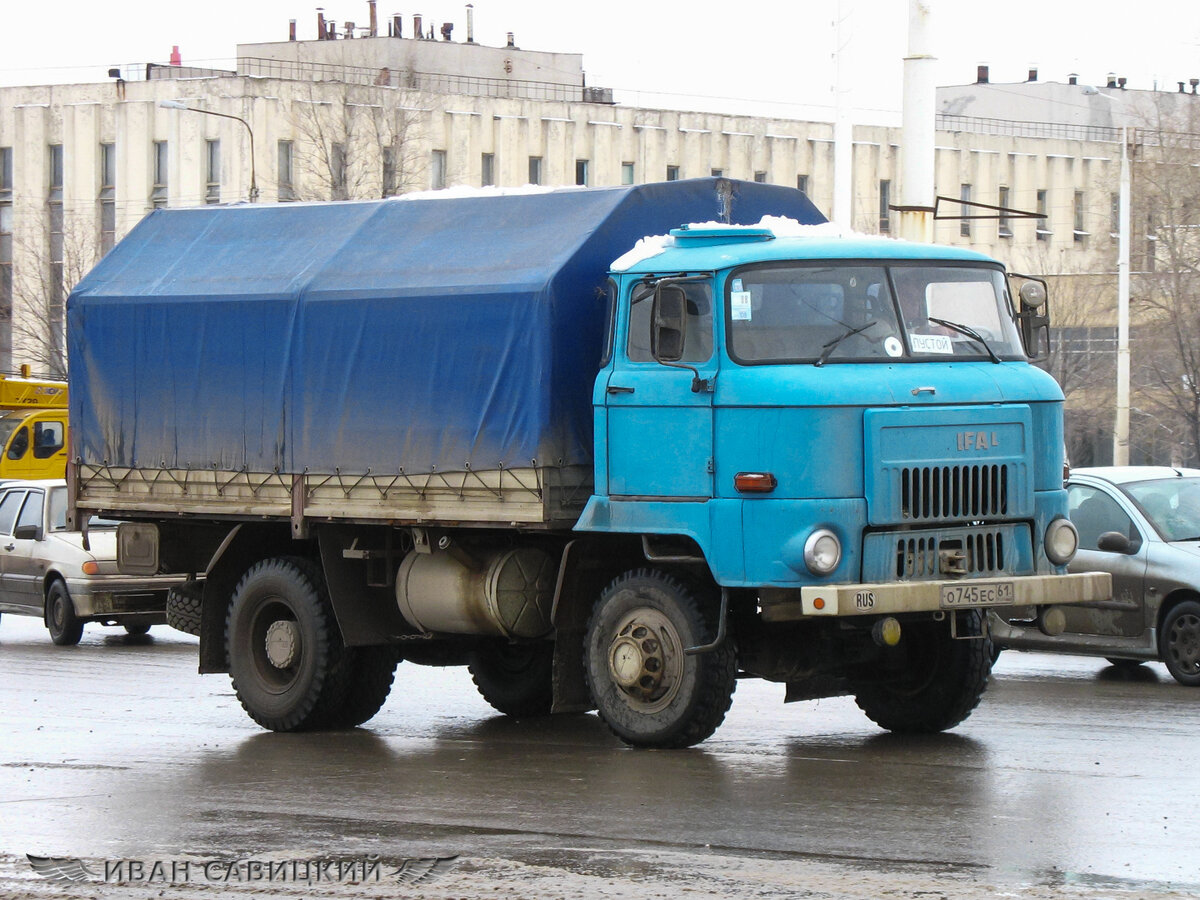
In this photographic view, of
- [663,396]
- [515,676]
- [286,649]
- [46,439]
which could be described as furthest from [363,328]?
[46,439]

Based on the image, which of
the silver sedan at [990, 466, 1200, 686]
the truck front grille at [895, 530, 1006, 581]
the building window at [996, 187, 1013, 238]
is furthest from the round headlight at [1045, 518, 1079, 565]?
the building window at [996, 187, 1013, 238]

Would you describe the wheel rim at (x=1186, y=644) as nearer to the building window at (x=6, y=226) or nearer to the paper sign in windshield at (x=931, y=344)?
the paper sign in windshield at (x=931, y=344)

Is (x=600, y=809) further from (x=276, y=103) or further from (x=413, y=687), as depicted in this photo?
(x=276, y=103)

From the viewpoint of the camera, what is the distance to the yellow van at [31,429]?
123ft

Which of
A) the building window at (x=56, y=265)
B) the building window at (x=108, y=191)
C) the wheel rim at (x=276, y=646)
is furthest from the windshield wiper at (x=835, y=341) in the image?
the building window at (x=108, y=191)

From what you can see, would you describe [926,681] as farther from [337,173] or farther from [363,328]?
[337,173]

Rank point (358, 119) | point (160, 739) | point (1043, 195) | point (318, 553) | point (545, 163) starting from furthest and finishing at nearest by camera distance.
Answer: point (1043, 195) → point (545, 163) → point (358, 119) → point (318, 553) → point (160, 739)

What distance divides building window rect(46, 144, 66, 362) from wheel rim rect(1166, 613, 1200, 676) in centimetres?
5141

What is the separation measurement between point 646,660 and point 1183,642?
5.11 metres

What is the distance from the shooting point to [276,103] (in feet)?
207

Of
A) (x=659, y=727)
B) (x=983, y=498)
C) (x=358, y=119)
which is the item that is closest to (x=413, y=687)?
(x=659, y=727)

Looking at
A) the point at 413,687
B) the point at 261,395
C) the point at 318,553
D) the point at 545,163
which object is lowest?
the point at 413,687

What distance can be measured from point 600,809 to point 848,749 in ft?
8.46

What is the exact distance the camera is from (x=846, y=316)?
36.9 ft
